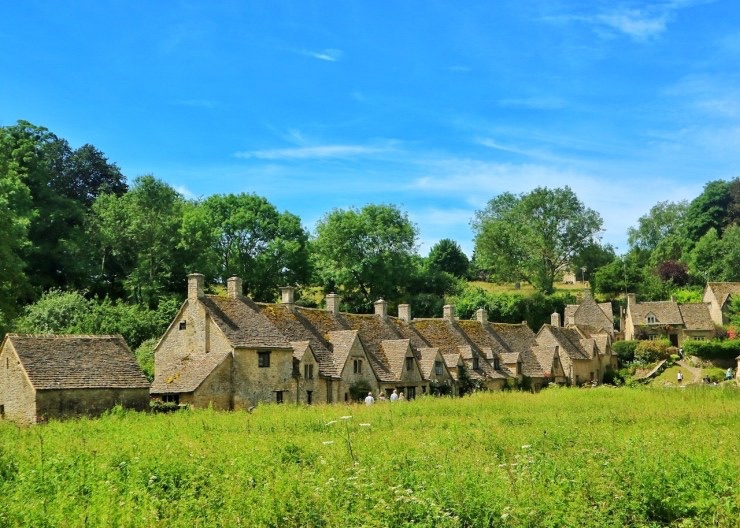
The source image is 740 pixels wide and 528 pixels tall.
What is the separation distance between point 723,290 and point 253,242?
68.7 m

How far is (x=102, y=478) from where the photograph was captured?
747 inches

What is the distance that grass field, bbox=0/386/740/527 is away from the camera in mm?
Result: 15258

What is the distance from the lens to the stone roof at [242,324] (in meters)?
46.6

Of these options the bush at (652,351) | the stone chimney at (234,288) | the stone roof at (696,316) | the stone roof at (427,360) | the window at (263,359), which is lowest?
the bush at (652,351)

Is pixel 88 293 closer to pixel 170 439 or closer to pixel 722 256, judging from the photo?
pixel 170 439

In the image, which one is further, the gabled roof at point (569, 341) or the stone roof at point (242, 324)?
the gabled roof at point (569, 341)

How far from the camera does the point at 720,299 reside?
107m

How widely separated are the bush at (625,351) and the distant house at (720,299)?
2062 centimetres

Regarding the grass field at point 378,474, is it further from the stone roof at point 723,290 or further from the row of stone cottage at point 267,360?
the stone roof at point 723,290

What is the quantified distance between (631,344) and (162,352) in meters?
62.2

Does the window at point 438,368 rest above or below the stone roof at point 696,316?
below

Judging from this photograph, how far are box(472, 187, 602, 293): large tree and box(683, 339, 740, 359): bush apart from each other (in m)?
37.5

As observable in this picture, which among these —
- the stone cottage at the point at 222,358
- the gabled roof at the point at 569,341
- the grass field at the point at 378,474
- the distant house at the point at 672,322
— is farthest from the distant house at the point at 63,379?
the distant house at the point at 672,322

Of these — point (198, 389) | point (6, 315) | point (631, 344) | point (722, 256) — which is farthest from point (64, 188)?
point (722, 256)
